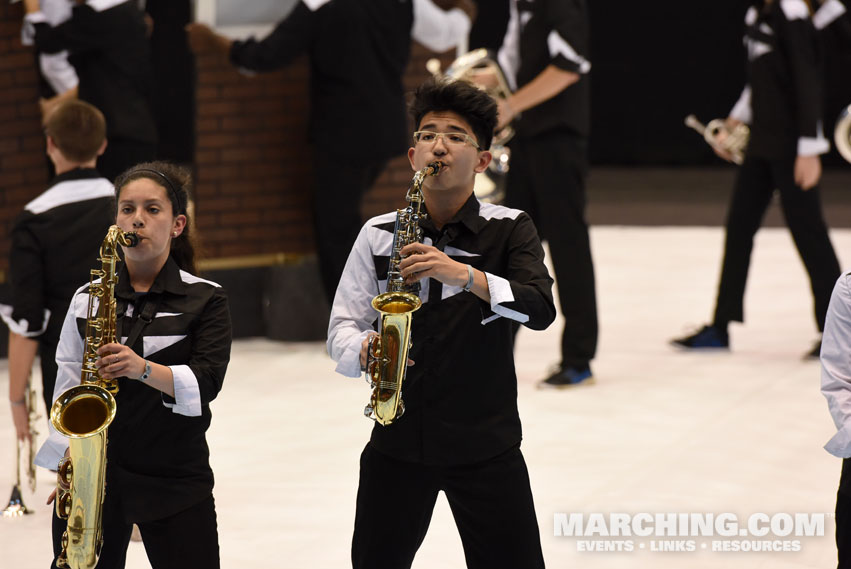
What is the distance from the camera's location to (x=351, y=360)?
2592 mm

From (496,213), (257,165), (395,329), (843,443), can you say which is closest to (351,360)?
(395,329)

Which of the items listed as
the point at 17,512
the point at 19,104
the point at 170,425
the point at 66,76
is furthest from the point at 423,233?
the point at 19,104

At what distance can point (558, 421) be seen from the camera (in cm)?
497

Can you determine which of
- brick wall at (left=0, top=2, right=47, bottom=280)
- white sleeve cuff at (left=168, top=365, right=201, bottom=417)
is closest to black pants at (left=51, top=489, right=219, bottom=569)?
white sleeve cuff at (left=168, top=365, right=201, bottom=417)

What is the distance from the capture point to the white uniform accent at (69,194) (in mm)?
3850

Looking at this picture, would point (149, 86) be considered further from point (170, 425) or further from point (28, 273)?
point (170, 425)

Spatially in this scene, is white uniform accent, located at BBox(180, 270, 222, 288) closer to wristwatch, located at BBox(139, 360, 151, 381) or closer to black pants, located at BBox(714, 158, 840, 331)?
wristwatch, located at BBox(139, 360, 151, 381)

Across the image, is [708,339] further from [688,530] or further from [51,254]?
[51,254]

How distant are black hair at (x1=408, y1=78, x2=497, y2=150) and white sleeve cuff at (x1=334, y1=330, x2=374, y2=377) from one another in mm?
499

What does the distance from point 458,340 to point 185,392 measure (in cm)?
56

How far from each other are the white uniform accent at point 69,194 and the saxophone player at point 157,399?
1222 millimetres

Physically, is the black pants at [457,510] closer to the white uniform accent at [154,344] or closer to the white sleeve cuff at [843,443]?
the white uniform accent at [154,344]

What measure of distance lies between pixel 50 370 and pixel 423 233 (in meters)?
1.73

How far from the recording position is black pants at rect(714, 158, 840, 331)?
5727 mm
